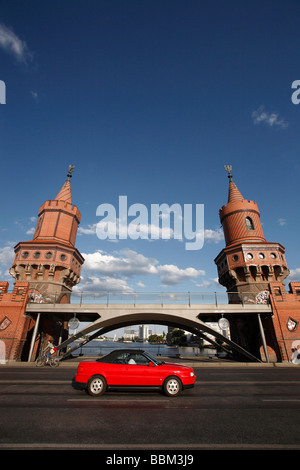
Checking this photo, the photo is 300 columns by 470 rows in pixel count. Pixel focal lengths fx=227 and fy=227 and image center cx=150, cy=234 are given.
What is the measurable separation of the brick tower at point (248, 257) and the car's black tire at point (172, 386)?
1818 centimetres

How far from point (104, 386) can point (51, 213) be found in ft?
94.3

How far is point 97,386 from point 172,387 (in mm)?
2438

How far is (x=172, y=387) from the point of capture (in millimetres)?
7375

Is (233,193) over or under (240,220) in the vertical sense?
over

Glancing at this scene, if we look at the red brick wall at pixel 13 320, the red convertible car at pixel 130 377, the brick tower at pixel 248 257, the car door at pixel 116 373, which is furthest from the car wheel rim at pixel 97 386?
the brick tower at pixel 248 257

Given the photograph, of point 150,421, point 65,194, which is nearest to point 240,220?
point 65,194

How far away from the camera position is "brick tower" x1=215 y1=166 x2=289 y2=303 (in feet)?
91.0

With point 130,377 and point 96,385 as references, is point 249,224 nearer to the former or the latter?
point 130,377

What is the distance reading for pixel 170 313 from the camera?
21672 millimetres

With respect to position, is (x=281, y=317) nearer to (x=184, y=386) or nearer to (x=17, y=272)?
(x=184, y=386)

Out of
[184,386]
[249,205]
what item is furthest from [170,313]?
[249,205]
